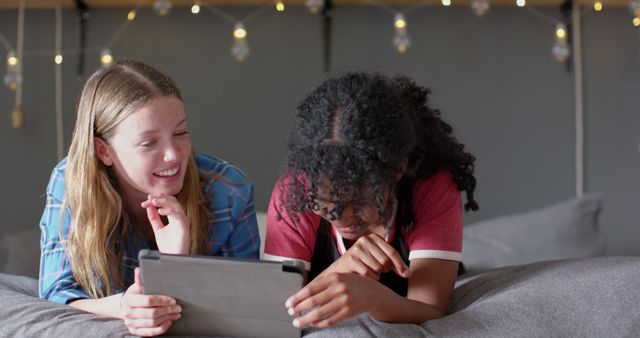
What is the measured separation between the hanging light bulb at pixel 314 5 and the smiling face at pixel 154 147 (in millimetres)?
1030

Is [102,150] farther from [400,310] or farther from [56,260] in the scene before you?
[400,310]

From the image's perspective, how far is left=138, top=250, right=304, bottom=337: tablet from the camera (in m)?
1.15

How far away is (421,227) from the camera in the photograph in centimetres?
146

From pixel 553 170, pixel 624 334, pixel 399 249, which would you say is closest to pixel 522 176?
pixel 553 170

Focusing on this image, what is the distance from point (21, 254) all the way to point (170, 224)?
98 centimetres

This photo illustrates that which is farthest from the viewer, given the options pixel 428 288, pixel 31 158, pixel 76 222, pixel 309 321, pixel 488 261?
pixel 31 158

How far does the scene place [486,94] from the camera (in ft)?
8.58

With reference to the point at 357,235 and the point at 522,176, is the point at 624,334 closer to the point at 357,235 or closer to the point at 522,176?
the point at 357,235

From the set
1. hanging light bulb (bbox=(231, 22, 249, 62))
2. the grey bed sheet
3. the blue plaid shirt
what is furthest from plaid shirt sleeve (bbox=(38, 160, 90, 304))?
hanging light bulb (bbox=(231, 22, 249, 62))

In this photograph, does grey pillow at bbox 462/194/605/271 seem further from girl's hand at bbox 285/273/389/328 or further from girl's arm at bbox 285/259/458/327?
girl's hand at bbox 285/273/389/328

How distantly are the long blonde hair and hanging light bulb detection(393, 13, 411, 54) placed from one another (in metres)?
1.03

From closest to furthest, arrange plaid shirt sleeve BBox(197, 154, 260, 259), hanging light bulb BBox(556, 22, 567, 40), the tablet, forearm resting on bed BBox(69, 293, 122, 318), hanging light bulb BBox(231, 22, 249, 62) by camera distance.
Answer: the tablet, forearm resting on bed BBox(69, 293, 122, 318), plaid shirt sleeve BBox(197, 154, 260, 259), hanging light bulb BBox(231, 22, 249, 62), hanging light bulb BBox(556, 22, 567, 40)

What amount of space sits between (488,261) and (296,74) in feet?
2.82

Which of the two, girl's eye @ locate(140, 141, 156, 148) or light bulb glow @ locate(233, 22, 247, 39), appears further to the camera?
light bulb glow @ locate(233, 22, 247, 39)
